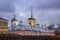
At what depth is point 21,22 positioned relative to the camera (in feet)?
283

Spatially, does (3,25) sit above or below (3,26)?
above

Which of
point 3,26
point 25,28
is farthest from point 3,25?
point 25,28

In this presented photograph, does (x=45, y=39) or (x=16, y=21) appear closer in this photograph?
(x=45, y=39)

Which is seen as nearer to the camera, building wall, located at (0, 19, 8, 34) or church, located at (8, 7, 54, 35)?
building wall, located at (0, 19, 8, 34)

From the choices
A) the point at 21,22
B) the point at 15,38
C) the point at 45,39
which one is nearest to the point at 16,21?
the point at 21,22

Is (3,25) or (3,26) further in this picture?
(3,26)

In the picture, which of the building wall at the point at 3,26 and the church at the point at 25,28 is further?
the church at the point at 25,28

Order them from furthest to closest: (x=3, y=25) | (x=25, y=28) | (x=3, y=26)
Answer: (x=25, y=28)
(x=3, y=26)
(x=3, y=25)

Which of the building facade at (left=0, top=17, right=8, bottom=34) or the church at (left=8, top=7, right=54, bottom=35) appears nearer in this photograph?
the building facade at (left=0, top=17, right=8, bottom=34)

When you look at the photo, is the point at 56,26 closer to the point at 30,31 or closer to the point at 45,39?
the point at 30,31

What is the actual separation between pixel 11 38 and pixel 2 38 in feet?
6.95

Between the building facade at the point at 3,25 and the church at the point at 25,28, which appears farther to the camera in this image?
the church at the point at 25,28

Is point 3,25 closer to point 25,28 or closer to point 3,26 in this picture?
point 3,26

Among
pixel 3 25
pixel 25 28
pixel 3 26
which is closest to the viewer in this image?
pixel 3 25
